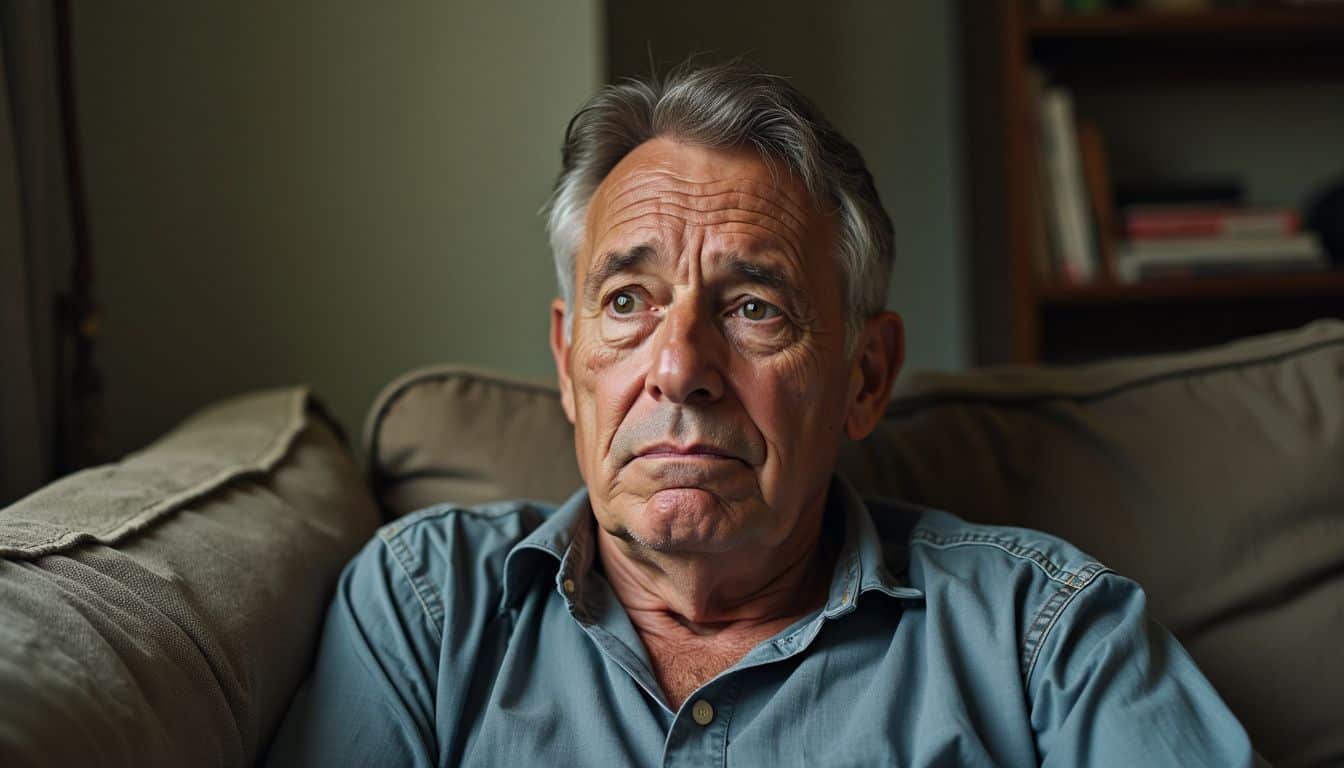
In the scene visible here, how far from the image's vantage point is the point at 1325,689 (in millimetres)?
1339

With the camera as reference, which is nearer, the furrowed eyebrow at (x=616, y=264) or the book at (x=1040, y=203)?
the furrowed eyebrow at (x=616, y=264)

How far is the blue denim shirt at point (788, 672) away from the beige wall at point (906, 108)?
1519 millimetres

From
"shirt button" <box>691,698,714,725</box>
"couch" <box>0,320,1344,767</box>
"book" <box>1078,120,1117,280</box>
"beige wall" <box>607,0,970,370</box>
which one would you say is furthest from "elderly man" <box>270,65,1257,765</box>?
"beige wall" <box>607,0,970,370</box>

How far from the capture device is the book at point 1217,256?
253 centimetres

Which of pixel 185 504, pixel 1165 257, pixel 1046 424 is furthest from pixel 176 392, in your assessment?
pixel 1165 257

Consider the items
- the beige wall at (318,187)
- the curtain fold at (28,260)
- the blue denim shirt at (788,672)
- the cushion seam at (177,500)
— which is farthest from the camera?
the beige wall at (318,187)

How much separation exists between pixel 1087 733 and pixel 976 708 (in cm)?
11

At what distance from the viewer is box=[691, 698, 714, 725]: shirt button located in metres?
1.19

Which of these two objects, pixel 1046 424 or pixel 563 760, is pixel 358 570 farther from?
pixel 1046 424

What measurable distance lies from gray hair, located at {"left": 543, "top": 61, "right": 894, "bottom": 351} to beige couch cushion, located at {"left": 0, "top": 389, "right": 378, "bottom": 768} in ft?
1.35

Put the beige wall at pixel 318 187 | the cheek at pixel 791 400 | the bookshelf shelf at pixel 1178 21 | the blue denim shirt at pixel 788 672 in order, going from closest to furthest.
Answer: the blue denim shirt at pixel 788 672 < the cheek at pixel 791 400 < the beige wall at pixel 318 187 < the bookshelf shelf at pixel 1178 21

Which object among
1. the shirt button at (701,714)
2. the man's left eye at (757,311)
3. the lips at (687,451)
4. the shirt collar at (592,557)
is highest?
the man's left eye at (757,311)

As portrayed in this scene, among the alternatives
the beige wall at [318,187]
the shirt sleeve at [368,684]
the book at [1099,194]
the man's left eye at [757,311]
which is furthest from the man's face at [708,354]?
the book at [1099,194]

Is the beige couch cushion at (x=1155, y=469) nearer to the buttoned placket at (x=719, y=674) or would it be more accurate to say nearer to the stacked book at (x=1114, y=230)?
the buttoned placket at (x=719, y=674)
